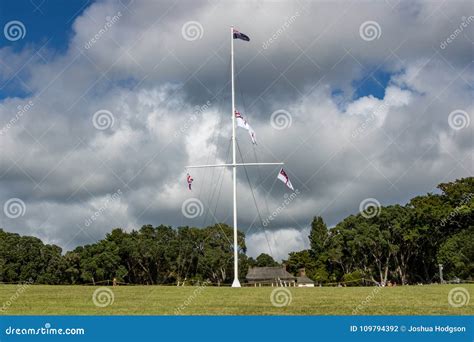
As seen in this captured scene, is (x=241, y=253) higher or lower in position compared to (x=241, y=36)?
lower

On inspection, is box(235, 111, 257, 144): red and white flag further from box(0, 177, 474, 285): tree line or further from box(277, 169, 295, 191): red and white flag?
box(0, 177, 474, 285): tree line

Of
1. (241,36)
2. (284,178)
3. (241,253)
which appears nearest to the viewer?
(284,178)

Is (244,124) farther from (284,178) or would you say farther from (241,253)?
(241,253)

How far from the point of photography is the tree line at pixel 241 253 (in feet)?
265

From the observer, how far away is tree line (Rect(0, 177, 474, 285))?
80812 millimetres

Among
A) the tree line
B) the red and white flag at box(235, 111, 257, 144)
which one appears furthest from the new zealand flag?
the tree line

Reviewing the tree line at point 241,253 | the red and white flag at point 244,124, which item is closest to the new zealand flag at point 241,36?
the red and white flag at point 244,124

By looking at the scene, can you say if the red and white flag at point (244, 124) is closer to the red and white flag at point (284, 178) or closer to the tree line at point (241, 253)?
the red and white flag at point (284, 178)

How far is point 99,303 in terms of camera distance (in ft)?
68.5

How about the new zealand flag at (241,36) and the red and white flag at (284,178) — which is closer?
the red and white flag at (284,178)

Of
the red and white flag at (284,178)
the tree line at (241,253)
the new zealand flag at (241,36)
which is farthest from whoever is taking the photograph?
the tree line at (241,253)

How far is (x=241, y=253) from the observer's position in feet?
350

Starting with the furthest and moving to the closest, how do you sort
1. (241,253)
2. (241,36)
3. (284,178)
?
1. (241,253)
2. (241,36)
3. (284,178)

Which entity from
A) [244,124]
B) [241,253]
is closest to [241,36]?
[244,124]
